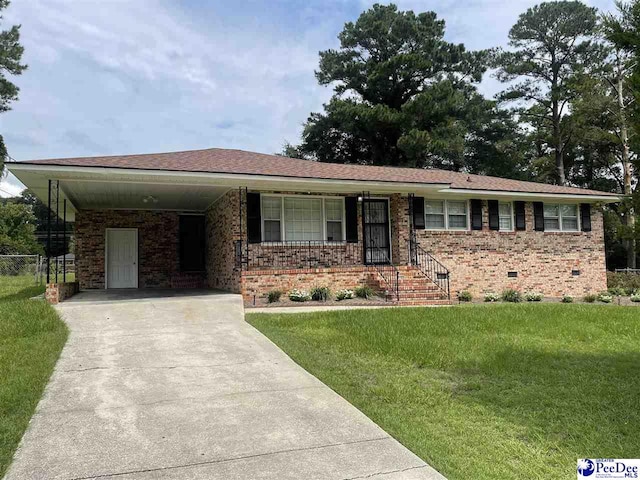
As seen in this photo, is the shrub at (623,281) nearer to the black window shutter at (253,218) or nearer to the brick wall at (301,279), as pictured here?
the brick wall at (301,279)

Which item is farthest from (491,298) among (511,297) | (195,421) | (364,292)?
(195,421)

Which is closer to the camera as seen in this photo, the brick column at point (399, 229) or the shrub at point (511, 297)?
the shrub at point (511, 297)

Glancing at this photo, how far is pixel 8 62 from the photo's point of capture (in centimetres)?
2920

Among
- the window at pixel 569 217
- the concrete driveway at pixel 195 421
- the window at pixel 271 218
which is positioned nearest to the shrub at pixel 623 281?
the window at pixel 569 217

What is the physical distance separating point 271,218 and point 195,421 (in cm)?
939

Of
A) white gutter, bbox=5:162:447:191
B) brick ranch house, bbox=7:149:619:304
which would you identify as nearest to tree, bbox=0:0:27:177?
brick ranch house, bbox=7:149:619:304

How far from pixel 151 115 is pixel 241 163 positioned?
31.1 ft

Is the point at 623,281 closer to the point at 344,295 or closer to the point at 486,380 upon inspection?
the point at 344,295

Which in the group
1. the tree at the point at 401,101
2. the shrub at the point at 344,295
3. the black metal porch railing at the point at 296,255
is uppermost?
the tree at the point at 401,101

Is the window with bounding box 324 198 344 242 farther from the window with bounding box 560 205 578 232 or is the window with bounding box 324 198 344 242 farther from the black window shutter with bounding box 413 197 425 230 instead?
the window with bounding box 560 205 578 232

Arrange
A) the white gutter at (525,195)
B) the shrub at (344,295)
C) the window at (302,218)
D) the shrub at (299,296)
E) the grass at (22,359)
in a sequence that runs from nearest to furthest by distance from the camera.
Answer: the grass at (22,359), the shrub at (299,296), the shrub at (344,295), the window at (302,218), the white gutter at (525,195)

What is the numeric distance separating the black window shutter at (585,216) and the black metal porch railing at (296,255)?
887 centimetres

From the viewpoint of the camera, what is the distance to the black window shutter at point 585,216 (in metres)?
17.1

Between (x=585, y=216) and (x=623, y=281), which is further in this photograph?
(x=623, y=281)
